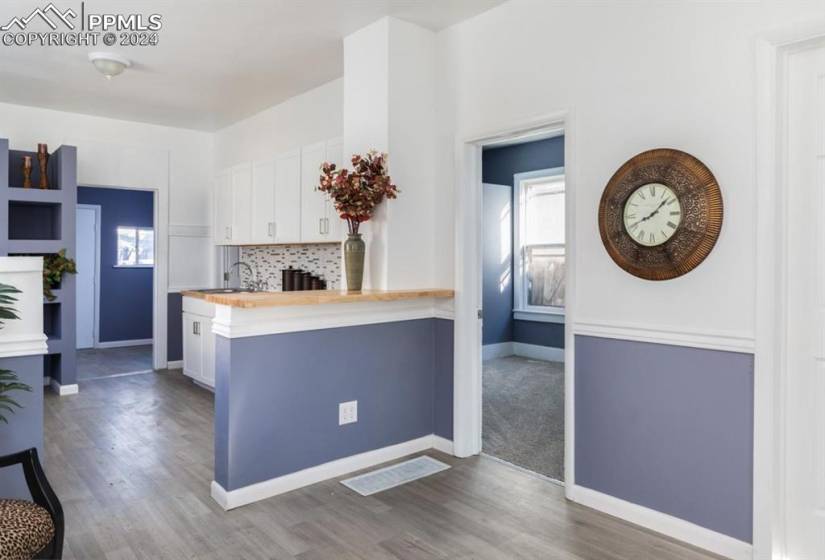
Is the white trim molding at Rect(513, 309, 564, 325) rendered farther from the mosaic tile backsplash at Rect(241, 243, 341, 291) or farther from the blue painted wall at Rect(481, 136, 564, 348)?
the mosaic tile backsplash at Rect(241, 243, 341, 291)

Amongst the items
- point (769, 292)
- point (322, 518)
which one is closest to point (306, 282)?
point (322, 518)

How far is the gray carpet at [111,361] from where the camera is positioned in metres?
6.28

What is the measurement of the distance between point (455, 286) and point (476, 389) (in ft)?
2.26

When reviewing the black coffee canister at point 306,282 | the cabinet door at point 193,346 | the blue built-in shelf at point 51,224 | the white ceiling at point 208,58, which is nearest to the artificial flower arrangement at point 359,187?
the white ceiling at point 208,58

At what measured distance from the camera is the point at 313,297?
2.98 meters

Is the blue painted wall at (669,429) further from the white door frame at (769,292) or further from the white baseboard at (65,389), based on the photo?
the white baseboard at (65,389)

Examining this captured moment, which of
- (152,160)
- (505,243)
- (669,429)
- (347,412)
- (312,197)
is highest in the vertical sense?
(152,160)

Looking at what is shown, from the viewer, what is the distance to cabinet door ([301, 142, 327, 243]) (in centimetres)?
456

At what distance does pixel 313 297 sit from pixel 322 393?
603 millimetres

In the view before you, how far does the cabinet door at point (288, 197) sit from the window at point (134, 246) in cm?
410

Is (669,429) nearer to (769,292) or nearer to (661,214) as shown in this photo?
(769,292)

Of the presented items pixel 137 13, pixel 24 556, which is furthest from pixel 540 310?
pixel 24 556

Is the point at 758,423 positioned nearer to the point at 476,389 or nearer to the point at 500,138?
the point at 476,389

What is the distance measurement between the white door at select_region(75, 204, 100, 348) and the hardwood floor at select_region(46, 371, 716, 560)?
15.2ft
